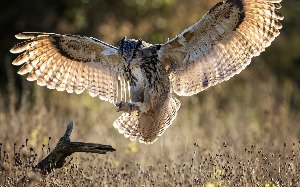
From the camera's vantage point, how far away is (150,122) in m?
9.25

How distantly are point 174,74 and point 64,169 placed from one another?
2087 mm

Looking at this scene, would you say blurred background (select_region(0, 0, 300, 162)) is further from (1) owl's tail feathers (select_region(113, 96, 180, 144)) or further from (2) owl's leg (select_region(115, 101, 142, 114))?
(2) owl's leg (select_region(115, 101, 142, 114))

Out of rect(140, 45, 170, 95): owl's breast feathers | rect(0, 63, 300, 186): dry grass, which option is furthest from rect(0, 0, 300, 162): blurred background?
rect(140, 45, 170, 95): owl's breast feathers

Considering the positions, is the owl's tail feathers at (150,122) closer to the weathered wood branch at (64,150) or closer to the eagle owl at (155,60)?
the eagle owl at (155,60)

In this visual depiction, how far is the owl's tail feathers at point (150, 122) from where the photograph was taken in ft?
30.1

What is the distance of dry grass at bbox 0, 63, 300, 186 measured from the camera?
25.2 ft

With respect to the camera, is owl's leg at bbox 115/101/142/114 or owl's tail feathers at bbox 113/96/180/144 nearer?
owl's leg at bbox 115/101/142/114

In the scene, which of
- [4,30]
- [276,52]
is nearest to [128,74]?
[4,30]

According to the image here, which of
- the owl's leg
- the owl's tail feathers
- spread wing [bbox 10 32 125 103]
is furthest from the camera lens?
spread wing [bbox 10 32 125 103]

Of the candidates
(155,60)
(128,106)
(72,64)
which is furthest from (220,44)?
(72,64)

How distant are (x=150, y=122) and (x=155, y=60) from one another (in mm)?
803

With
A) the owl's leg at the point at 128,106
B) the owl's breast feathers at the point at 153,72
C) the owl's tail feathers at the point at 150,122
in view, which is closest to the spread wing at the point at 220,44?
the owl's breast feathers at the point at 153,72

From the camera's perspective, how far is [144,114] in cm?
912

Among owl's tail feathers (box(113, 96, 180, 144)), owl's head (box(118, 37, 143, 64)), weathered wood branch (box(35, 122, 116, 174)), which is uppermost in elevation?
owl's head (box(118, 37, 143, 64))
